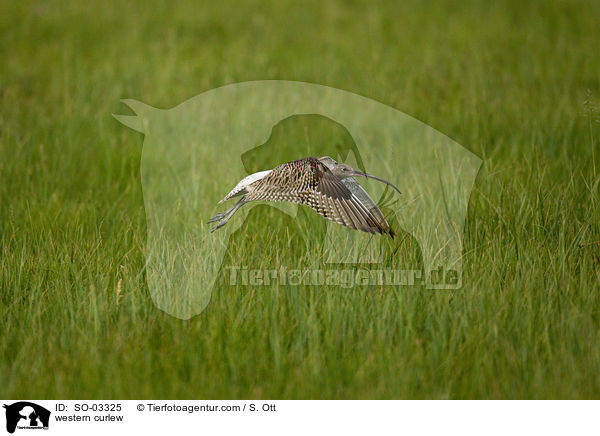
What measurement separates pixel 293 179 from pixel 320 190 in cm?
16

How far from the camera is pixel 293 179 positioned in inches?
124

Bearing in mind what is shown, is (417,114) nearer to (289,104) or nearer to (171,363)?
(289,104)

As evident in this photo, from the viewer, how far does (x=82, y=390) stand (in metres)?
2.85

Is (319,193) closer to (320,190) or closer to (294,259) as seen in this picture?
(320,190)
